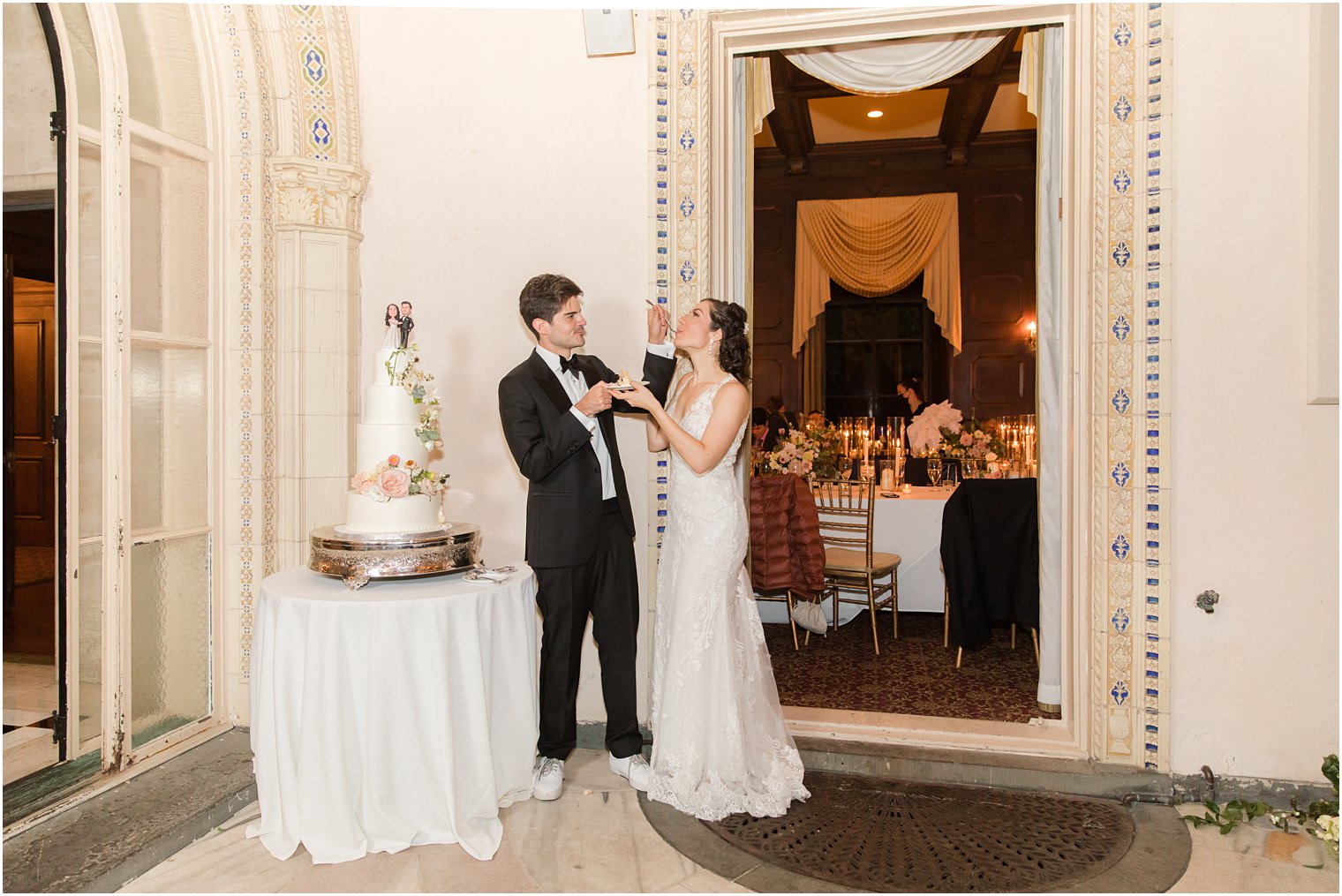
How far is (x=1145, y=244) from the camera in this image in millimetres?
3426

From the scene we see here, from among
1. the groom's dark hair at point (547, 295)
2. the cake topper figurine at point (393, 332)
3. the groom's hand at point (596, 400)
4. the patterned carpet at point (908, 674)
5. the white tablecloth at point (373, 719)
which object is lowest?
the patterned carpet at point (908, 674)

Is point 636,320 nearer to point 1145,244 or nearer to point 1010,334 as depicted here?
point 1145,244

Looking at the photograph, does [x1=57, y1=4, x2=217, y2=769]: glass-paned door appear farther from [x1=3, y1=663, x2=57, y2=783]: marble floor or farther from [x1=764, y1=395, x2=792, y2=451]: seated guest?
[x1=764, y1=395, x2=792, y2=451]: seated guest

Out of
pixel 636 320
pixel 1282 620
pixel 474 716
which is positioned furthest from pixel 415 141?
pixel 1282 620

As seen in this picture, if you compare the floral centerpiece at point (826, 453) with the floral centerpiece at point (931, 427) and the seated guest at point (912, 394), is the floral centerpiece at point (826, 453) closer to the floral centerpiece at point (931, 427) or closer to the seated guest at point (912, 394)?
the floral centerpiece at point (931, 427)

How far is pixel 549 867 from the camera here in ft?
9.48

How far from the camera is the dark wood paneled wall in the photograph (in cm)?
999

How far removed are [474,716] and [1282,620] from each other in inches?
117

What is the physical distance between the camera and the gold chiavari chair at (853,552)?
5.32 m

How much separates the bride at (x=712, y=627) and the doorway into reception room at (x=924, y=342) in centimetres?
58

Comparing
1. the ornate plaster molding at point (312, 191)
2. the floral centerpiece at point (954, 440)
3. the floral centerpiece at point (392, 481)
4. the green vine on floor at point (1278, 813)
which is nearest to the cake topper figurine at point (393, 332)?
the floral centerpiece at point (392, 481)

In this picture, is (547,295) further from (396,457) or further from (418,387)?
(396,457)

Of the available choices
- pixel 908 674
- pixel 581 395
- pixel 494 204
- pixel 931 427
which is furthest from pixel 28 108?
pixel 931 427

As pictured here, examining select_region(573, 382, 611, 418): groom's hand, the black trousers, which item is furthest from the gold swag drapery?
select_region(573, 382, 611, 418): groom's hand
